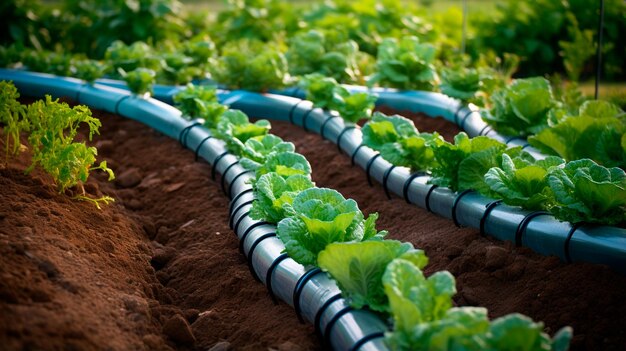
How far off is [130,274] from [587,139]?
2.59m

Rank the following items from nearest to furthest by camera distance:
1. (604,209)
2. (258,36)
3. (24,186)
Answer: (604,209) < (24,186) < (258,36)

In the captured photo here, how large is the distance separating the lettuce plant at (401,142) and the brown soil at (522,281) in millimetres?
269

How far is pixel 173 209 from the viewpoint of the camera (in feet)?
15.9

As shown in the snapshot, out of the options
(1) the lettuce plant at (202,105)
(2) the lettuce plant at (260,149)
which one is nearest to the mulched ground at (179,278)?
(2) the lettuce plant at (260,149)

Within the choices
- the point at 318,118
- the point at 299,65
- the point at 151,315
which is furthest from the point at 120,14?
the point at 151,315

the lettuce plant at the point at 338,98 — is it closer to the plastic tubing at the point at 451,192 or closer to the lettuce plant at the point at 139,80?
the plastic tubing at the point at 451,192

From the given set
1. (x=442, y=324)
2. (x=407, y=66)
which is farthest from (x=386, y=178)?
(x=442, y=324)

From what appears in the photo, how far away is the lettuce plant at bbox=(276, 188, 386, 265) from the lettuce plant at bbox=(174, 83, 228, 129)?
213 cm

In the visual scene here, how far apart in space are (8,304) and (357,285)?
1.26 metres

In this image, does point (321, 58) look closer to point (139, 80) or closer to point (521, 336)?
point (139, 80)

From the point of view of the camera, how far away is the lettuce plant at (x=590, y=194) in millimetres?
3479

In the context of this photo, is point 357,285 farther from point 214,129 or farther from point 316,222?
point 214,129

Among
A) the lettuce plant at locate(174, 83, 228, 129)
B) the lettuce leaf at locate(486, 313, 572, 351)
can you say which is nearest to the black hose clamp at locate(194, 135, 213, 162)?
the lettuce plant at locate(174, 83, 228, 129)

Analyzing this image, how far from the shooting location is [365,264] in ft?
9.86
